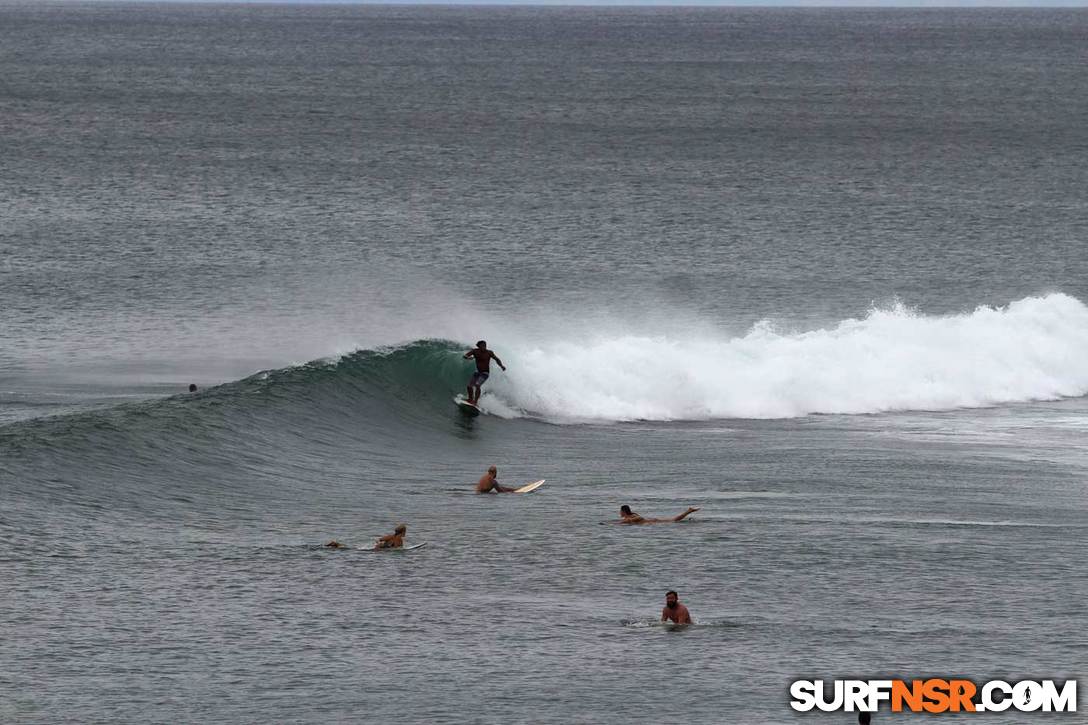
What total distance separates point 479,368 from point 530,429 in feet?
6.83

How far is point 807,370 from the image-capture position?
48188 mm

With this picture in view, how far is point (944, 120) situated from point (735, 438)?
101574 millimetres

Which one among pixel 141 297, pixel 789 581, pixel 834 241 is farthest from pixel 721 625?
pixel 834 241

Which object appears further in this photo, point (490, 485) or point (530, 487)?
point (530, 487)

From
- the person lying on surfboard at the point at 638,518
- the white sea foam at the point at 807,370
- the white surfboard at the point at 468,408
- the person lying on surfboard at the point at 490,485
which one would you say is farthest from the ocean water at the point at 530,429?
the person lying on surfboard at the point at 490,485

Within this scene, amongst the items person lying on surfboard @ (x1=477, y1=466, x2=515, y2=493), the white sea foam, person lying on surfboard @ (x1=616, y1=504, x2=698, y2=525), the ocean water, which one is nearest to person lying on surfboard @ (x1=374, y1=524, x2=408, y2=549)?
the ocean water

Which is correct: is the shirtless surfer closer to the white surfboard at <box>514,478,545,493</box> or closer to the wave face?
the white surfboard at <box>514,478,545,493</box>

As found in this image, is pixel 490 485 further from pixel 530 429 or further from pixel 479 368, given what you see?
pixel 479 368

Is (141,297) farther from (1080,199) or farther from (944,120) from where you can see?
(944,120)

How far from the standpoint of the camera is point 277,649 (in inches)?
904

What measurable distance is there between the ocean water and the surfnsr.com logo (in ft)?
0.94

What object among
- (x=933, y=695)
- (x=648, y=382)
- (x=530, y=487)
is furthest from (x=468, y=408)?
(x=933, y=695)

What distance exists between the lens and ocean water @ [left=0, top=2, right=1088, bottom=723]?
74.6 ft

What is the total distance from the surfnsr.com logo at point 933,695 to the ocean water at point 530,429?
0.94ft
